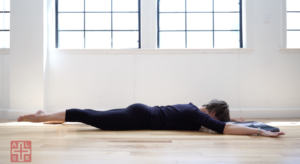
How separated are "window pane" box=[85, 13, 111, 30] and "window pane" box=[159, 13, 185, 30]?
909 millimetres

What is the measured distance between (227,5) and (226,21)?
0.28 m

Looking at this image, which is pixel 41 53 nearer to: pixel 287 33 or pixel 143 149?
pixel 143 149

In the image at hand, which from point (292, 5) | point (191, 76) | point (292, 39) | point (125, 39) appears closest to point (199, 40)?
point (191, 76)

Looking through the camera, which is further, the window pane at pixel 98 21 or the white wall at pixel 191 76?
the window pane at pixel 98 21

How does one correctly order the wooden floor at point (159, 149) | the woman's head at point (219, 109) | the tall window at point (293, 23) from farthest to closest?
the tall window at point (293, 23) → the woman's head at point (219, 109) → the wooden floor at point (159, 149)

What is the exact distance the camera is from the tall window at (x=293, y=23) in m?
4.01

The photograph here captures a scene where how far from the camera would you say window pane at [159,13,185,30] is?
4.05 metres

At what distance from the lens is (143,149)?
1.65m

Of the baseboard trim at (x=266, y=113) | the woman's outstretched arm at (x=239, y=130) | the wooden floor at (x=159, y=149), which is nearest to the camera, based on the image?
the wooden floor at (x=159, y=149)

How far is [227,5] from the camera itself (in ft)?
13.3

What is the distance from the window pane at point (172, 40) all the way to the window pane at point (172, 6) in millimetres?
415

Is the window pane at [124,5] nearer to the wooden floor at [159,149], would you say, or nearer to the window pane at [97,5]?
the window pane at [97,5]

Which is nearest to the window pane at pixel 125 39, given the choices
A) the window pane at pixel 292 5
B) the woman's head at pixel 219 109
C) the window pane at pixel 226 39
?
the window pane at pixel 226 39

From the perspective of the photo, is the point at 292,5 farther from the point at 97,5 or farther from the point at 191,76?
the point at 97,5
